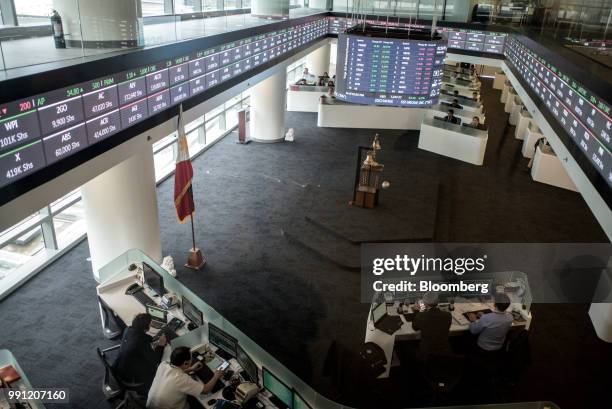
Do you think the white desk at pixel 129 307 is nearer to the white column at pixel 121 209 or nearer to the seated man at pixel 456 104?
the white column at pixel 121 209

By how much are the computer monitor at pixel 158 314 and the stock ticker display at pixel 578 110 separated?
15.0 feet

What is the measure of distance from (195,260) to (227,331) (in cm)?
249

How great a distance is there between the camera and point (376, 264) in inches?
301

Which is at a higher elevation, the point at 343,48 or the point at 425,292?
the point at 343,48

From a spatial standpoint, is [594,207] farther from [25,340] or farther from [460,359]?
[25,340]

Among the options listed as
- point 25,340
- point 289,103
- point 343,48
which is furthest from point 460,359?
point 289,103

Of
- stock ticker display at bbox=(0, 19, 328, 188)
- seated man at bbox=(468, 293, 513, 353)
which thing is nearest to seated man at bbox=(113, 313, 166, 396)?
stock ticker display at bbox=(0, 19, 328, 188)

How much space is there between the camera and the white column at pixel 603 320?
6035mm

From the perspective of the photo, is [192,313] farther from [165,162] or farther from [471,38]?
[471,38]

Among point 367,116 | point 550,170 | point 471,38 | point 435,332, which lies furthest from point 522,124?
point 435,332

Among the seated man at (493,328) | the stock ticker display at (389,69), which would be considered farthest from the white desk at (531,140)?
the seated man at (493,328)

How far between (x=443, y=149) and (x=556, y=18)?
165 inches

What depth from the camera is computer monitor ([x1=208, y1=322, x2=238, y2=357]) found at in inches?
179

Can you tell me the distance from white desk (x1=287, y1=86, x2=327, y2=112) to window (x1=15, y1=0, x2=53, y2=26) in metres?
11.5
